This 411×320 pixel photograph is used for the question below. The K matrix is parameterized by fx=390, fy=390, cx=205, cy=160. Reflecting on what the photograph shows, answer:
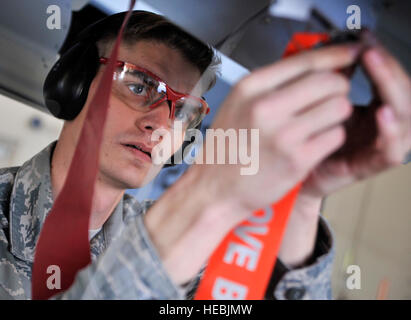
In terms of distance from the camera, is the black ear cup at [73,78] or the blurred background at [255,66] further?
the black ear cup at [73,78]

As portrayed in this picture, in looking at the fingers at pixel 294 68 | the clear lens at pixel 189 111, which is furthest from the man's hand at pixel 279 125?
the clear lens at pixel 189 111

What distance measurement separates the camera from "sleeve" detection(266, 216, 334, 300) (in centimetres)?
39

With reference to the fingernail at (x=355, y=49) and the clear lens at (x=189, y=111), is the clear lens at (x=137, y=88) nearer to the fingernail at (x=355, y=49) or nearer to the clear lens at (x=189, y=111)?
the clear lens at (x=189, y=111)

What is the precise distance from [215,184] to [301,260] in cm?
17

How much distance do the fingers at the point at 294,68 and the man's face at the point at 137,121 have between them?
1.44 feet

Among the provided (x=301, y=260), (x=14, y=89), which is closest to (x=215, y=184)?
(x=301, y=260)

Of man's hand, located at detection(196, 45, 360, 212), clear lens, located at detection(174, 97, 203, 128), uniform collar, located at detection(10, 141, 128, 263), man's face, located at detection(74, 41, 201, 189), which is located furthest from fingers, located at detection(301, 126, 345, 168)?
uniform collar, located at detection(10, 141, 128, 263)

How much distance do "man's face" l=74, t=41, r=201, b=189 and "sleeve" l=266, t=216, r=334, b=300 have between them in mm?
359

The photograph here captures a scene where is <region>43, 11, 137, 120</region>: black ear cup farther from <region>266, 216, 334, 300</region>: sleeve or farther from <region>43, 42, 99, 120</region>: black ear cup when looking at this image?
<region>266, 216, 334, 300</region>: sleeve

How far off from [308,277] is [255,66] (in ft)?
0.71

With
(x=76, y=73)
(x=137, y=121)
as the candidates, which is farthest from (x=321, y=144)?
(x=76, y=73)

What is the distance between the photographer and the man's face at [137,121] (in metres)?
0.72

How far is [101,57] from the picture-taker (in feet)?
2.74

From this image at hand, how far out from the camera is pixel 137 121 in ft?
2.46
